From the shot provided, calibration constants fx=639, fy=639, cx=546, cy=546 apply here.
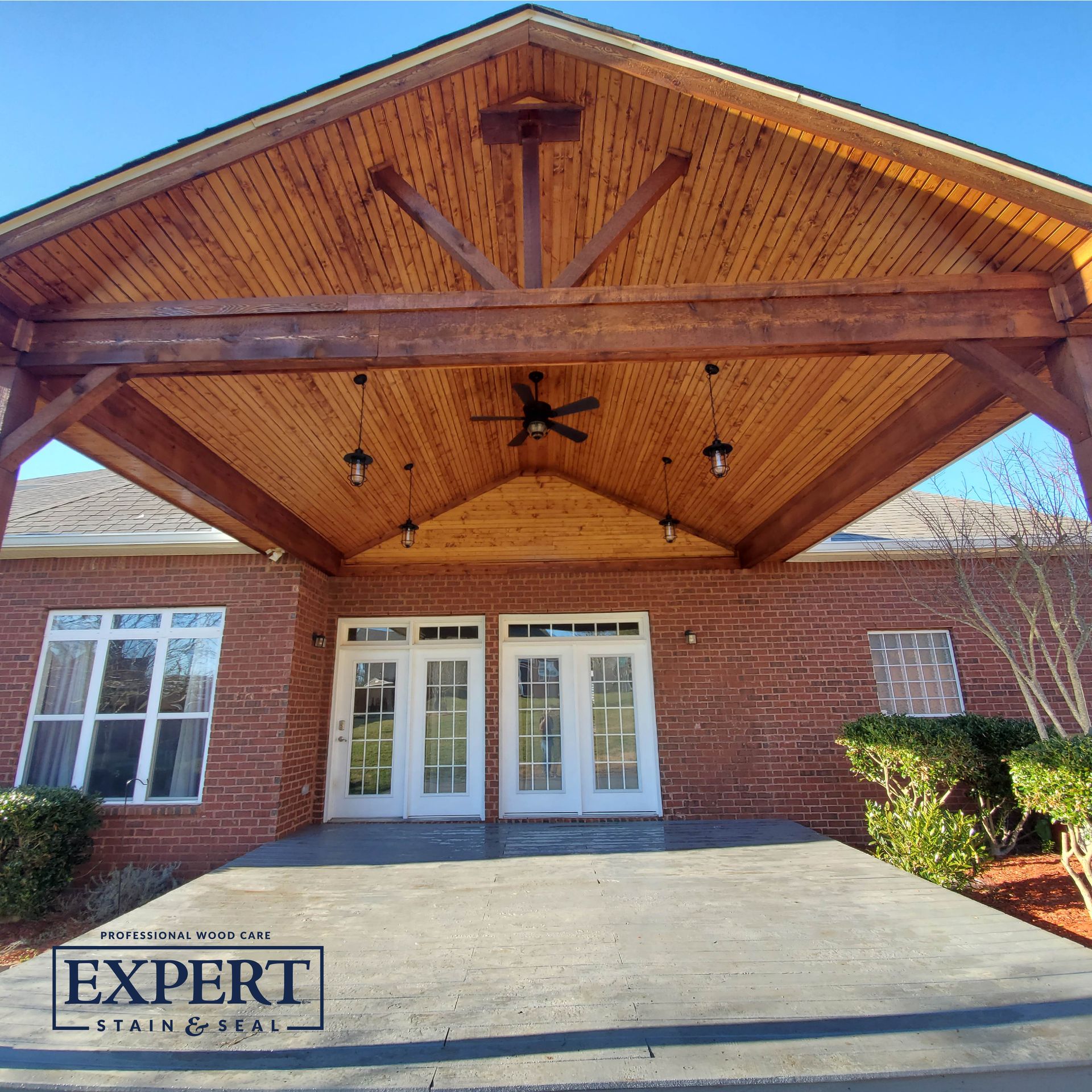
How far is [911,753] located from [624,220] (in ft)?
17.4

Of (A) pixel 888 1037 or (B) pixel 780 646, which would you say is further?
(B) pixel 780 646

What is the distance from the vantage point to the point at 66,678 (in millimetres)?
6688

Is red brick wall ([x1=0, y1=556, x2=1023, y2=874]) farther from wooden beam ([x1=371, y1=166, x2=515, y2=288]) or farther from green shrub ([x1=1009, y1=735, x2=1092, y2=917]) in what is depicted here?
wooden beam ([x1=371, y1=166, x2=515, y2=288])

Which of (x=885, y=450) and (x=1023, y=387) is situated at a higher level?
(x=885, y=450)

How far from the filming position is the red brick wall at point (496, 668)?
6359mm

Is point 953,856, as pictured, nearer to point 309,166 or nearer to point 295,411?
point 295,411

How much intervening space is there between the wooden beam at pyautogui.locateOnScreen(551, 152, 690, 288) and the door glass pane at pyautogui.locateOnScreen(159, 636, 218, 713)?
5.56 m

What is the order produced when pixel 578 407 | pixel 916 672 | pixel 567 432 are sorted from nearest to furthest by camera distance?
1. pixel 578 407
2. pixel 567 432
3. pixel 916 672

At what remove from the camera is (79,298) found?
11.1 feet

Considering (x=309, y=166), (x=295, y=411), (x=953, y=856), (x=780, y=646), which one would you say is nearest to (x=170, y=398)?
(x=295, y=411)

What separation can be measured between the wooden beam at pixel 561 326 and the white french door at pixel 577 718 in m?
4.81

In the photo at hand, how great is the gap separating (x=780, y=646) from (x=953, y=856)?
8.53ft

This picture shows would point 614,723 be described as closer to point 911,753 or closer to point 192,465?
point 911,753

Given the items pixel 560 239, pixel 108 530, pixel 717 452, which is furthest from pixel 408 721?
pixel 560 239
